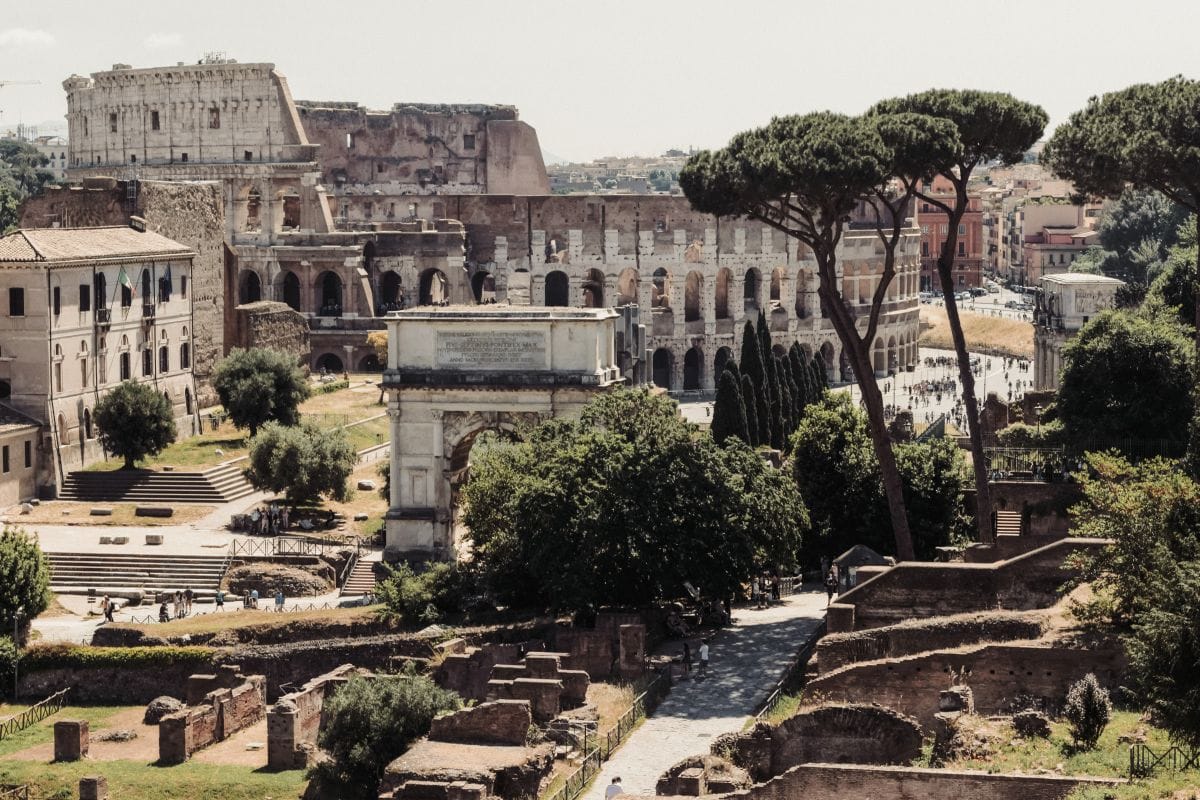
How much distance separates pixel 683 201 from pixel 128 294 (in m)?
47.2

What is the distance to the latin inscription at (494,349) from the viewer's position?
55375mm

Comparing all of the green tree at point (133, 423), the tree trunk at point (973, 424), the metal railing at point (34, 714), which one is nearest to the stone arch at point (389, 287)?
the green tree at point (133, 423)

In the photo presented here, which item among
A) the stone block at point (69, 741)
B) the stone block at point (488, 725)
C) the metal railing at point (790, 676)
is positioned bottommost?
the stone block at point (69, 741)

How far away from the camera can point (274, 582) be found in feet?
180

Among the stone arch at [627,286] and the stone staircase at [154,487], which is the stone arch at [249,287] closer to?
the stone arch at [627,286]

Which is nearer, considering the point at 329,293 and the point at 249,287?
the point at 249,287

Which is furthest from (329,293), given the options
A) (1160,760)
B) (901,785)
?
(1160,760)

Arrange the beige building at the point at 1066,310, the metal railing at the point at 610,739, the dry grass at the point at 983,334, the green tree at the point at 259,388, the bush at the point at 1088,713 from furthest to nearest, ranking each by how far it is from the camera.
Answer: the dry grass at the point at 983,334
the beige building at the point at 1066,310
the green tree at the point at 259,388
the metal railing at the point at 610,739
the bush at the point at 1088,713

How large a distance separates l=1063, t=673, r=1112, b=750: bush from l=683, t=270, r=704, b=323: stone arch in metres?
82.1

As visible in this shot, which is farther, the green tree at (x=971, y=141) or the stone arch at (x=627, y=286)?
the stone arch at (x=627, y=286)

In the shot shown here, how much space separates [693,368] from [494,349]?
5491 centimetres

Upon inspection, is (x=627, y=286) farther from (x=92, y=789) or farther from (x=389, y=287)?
(x=92, y=789)

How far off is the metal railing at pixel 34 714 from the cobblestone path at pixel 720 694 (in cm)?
1237

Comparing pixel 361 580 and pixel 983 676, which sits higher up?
pixel 983 676
